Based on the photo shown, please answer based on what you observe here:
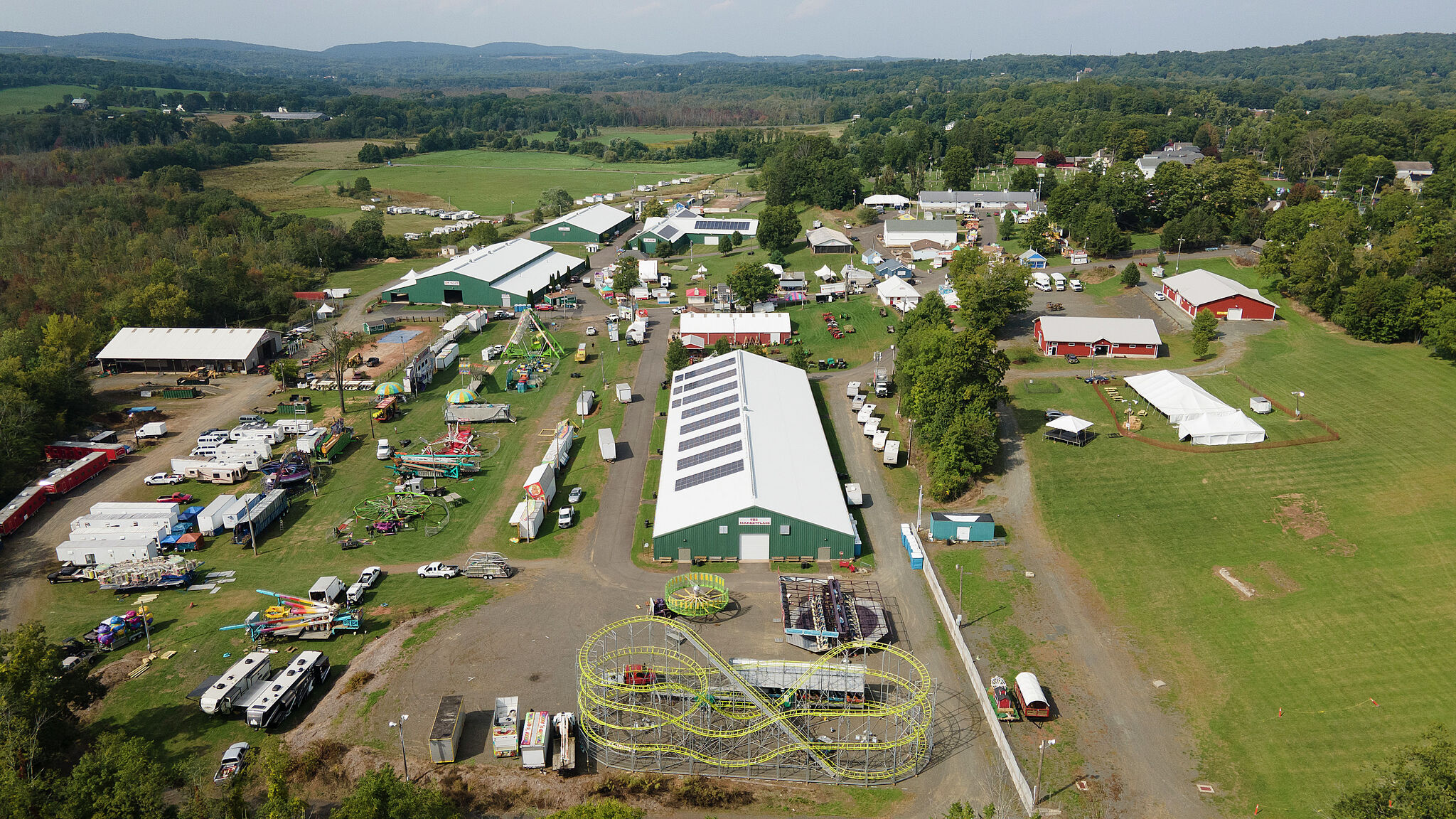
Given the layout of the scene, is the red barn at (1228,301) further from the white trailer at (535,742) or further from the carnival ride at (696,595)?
the white trailer at (535,742)

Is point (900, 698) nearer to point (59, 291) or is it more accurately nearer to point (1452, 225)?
point (1452, 225)

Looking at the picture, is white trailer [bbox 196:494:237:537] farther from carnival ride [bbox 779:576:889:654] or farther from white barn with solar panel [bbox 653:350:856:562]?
carnival ride [bbox 779:576:889:654]

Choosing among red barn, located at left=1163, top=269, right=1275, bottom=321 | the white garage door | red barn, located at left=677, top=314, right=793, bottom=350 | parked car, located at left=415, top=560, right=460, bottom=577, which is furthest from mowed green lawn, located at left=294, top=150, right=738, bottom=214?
the white garage door

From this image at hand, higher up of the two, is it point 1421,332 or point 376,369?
point 1421,332

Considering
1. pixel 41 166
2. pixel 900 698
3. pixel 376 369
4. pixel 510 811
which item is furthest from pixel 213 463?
pixel 41 166

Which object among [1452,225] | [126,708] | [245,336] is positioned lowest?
[126,708]

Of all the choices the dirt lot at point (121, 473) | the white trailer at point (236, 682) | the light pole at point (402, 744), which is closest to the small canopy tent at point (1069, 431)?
the light pole at point (402, 744)
